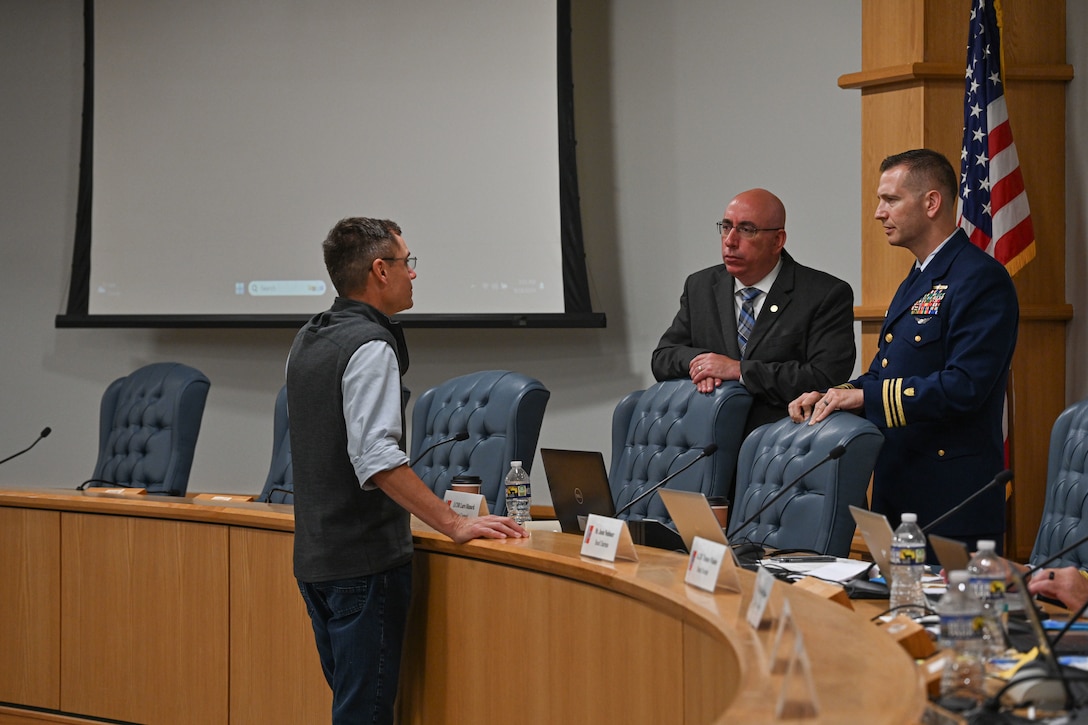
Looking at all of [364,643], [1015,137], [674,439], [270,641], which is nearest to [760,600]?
[364,643]

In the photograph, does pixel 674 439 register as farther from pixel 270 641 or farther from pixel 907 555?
pixel 907 555

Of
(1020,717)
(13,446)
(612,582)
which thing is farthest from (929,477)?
(13,446)

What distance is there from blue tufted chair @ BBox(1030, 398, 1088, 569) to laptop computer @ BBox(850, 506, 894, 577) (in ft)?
1.92

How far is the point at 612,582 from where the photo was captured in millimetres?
2244

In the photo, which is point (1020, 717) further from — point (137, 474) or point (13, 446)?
point (13, 446)

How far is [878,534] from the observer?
206 cm

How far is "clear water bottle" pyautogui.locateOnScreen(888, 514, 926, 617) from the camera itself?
77.4 inches

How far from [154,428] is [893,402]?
282cm

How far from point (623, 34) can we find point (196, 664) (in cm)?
349

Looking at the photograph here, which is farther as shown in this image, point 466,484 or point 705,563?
point 466,484

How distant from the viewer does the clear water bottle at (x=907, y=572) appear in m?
1.96

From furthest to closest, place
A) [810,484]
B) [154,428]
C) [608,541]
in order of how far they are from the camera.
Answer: [154,428] → [810,484] → [608,541]

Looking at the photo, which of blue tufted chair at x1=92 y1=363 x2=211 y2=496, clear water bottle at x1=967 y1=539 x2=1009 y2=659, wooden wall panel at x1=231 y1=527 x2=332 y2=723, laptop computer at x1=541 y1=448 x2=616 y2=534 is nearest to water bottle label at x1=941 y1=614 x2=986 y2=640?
clear water bottle at x1=967 y1=539 x2=1009 y2=659

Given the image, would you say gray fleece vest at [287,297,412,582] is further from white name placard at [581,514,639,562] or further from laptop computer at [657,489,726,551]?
laptop computer at [657,489,726,551]
